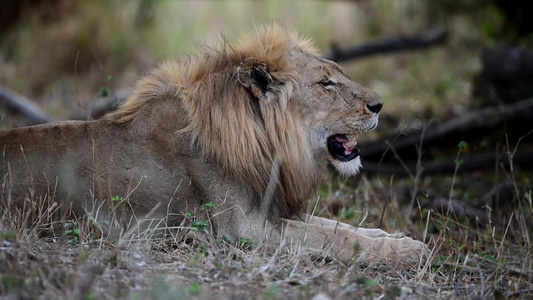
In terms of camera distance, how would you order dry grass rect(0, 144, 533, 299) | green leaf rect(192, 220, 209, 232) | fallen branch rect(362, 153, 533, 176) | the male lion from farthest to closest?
fallen branch rect(362, 153, 533, 176) < the male lion < green leaf rect(192, 220, 209, 232) < dry grass rect(0, 144, 533, 299)

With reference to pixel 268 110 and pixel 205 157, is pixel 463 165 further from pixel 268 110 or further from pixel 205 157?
pixel 205 157

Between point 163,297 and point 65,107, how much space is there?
6.70 meters

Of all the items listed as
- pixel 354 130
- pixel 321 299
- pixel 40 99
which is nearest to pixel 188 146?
pixel 354 130

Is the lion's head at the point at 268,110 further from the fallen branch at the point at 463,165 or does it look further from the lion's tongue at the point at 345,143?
the fallen branch at the point at 463,165

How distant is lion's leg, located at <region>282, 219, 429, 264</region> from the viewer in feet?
13.3

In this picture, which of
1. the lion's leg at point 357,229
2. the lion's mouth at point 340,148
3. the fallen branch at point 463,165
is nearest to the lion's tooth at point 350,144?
the lion's mouth at point 340,148

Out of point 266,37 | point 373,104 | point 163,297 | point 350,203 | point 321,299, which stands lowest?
point 350,203

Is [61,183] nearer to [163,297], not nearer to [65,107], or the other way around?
[163,297]

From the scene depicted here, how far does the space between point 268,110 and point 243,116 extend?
168 mm

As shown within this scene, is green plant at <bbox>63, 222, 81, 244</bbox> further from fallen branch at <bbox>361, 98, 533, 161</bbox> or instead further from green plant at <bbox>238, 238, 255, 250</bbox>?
fallen branch at <bbox>361, 98, 533, 161</bbox>

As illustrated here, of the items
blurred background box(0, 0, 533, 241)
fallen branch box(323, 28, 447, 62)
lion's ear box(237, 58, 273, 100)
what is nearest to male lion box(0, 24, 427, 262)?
lion's ear box(237, 58, 273, 100)

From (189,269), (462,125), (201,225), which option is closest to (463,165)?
(462,125)

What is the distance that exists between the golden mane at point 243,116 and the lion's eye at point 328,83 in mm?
181

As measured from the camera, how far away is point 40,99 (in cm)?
975
